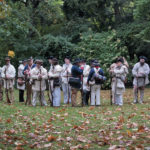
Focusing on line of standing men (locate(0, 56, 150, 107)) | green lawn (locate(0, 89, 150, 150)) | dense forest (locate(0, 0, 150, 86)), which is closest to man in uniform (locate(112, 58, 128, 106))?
line of standing men (locate(0, 56, 150, 107))

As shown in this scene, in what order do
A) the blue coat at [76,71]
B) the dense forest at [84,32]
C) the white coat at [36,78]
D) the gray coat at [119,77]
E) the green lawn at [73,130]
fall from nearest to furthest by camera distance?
1. the green lawn at [73,130]
2. the blue coat at [76,71]
3. the gray coat at [119,77]
4. the white coat at [36,78]
5. the dense forest at [84,32]

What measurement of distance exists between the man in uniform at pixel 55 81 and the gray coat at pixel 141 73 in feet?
12.2

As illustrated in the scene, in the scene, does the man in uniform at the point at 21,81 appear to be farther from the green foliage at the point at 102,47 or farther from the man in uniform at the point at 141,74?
the green foliage at the point at 102,47

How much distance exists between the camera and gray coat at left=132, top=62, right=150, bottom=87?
58.3 ft

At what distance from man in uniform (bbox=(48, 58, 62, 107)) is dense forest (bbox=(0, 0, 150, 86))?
14.0 meters

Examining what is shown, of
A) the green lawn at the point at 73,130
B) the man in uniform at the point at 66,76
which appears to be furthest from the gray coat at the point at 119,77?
the green lawn at the point at 73,130

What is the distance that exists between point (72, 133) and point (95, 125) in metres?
1.32

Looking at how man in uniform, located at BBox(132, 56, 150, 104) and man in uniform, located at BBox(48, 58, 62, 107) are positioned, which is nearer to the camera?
man in uniform, located at BBox(48, 58, 62, 107)

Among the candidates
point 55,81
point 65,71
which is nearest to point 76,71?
point 55,81

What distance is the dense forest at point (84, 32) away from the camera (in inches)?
1262

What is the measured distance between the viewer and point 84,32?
33875 millimetres

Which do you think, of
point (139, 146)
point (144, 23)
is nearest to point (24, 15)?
point (144, 23)

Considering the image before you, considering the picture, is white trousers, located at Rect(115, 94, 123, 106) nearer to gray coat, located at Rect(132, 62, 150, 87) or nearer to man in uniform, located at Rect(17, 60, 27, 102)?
gray coat, located at Rect(132, 62, 150, 87)

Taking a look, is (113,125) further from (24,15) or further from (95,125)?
(24,15)
